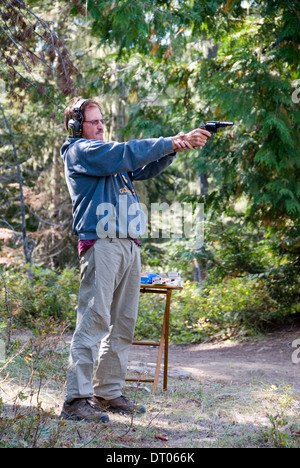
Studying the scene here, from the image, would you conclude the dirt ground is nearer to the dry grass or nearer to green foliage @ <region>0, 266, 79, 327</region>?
the dry grass

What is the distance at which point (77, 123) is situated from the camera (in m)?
3.55

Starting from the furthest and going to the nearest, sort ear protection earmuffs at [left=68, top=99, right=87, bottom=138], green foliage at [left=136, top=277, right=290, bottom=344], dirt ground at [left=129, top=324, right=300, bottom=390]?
green foliage at [left=136, top=277, right=290, bottom=344], dirt ground at [left=129, top=324, right=300, bottom=390], ear protection earmuffs at [left=68, top=99, right=87, bottom=138]

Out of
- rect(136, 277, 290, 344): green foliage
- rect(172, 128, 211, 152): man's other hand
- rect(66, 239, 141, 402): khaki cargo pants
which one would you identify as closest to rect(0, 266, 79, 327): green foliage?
rect(136, 277, 290, 344): green foliage

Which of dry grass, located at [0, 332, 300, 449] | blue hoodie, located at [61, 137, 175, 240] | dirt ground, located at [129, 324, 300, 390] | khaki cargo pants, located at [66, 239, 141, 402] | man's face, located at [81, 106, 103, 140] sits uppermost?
man's face, located at [81, 106, 103, 140]

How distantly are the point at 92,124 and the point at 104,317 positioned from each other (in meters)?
1.27

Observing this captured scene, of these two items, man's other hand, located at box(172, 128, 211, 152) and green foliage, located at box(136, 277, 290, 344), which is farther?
green foliage, located at box(136, 277, 290, 344)

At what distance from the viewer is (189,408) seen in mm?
3912

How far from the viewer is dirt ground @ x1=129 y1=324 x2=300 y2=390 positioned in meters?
5.12

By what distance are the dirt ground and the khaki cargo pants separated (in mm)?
1567

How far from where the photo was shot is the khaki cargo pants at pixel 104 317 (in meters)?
3.30

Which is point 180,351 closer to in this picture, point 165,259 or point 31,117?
point 165,259

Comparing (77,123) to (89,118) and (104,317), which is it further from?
(104,317)

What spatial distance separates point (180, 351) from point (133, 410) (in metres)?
4.12
